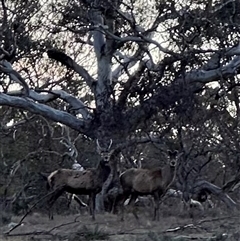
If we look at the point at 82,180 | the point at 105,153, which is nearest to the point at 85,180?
the point at 82,180

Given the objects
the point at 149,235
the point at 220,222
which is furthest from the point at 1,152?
the point at 149,235

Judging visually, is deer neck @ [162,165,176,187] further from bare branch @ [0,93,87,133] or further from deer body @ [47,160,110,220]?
bare branch @ [0,93,87,133]

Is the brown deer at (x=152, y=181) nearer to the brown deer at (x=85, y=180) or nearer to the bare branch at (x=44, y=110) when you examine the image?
the brown deer at (x=85, y=180)

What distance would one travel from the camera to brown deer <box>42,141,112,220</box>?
64.2 ft

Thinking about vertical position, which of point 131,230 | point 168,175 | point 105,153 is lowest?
point 131,230

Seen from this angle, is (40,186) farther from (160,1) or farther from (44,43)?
(160,1)

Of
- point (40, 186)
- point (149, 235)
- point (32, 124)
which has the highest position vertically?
point (32, 124)

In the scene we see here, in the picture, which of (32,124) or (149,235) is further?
(32,124)

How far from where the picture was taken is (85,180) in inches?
780

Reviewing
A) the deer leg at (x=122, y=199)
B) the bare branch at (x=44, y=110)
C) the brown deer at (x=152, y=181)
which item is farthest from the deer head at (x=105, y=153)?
the bare branch at (x=44, y=110)

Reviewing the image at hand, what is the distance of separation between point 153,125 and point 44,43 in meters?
3.97

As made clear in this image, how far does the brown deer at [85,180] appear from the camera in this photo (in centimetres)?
1956

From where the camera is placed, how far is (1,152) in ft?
109

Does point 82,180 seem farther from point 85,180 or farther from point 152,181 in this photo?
point 152,181
